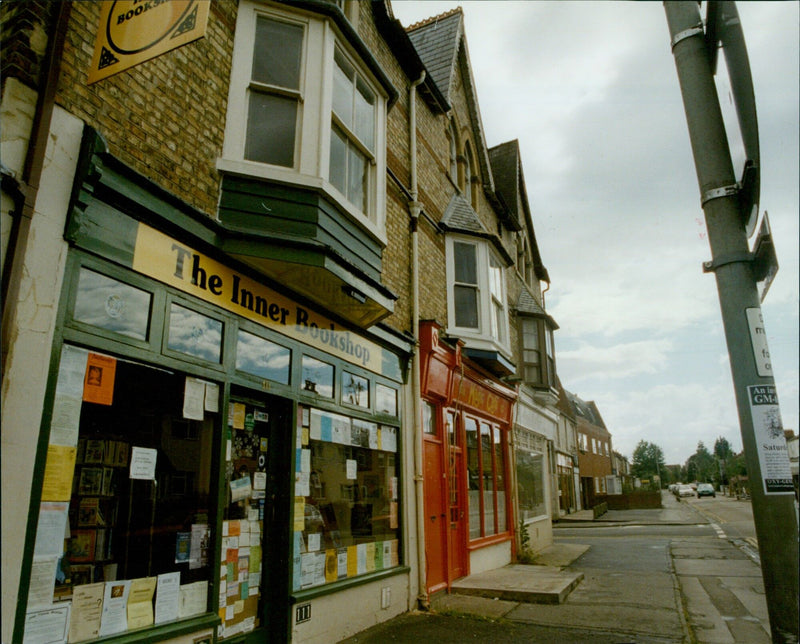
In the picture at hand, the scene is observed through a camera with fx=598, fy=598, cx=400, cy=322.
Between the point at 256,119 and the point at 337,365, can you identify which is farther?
the point at 337,365

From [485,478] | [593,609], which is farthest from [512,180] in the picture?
[593,609]

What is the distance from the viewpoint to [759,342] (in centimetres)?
306

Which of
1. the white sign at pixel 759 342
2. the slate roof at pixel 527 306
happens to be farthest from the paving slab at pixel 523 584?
the slate roof at pixel 527 306

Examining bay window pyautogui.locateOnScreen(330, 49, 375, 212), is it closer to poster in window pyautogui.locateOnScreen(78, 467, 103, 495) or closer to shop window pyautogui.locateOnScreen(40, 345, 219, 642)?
shop window pyautogui.locateOnScreen(40, 345, 219, 642)

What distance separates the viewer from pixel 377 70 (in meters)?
7.99

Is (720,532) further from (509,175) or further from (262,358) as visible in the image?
(262,358)

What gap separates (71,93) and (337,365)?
4.07 meters

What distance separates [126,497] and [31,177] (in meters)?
2.43

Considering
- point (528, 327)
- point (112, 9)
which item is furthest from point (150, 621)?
point (528, 327)

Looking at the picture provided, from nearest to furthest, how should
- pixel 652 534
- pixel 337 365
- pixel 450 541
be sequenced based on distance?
1. pixel 337 365
2. pixel 450 541
3. pixel 652 534

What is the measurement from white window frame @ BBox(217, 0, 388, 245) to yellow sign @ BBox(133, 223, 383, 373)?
1066 millimetres

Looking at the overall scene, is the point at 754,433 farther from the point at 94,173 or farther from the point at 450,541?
the point at 450,541

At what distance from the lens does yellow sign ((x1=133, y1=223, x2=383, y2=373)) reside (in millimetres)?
4859

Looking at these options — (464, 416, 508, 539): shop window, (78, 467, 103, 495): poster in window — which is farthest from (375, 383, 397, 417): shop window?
(78, 467, 103, 495): poster in window
